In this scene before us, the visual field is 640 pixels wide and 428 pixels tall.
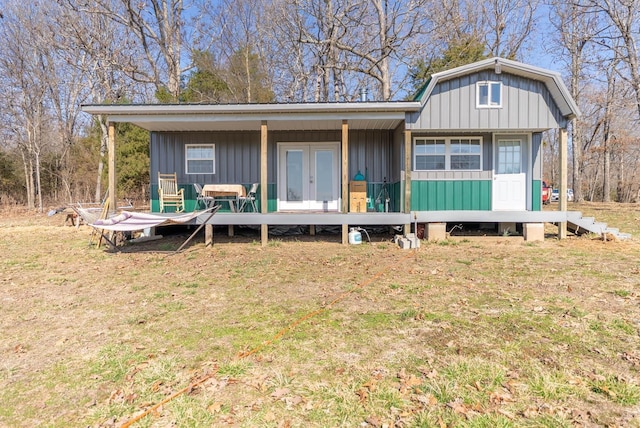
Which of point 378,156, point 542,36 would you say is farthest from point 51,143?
point 542,36

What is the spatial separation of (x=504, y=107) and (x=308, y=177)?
488 cm

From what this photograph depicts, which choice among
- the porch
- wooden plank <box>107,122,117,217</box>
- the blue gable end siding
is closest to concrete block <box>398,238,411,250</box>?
the porch

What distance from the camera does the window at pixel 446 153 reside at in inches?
351

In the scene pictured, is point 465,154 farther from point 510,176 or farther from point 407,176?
point 407,176

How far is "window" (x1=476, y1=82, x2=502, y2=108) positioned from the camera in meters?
8.16

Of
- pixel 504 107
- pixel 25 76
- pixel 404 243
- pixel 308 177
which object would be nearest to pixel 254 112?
pixel 308 177

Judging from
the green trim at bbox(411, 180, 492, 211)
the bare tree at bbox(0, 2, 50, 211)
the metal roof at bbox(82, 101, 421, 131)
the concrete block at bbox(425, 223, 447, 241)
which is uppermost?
the bare tree at bbox(0, 2, 50, 211)

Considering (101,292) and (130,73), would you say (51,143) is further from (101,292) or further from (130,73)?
(101,292)

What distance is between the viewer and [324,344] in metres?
3.04

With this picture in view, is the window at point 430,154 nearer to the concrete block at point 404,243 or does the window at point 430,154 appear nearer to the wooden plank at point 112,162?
the concrete block at point 404,243

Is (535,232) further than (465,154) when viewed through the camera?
No

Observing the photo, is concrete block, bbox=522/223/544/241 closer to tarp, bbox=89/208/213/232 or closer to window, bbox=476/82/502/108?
window, bbox=476/82/502/108

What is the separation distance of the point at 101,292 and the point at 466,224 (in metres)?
8.34

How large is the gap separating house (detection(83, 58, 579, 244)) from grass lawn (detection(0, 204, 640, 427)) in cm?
254
